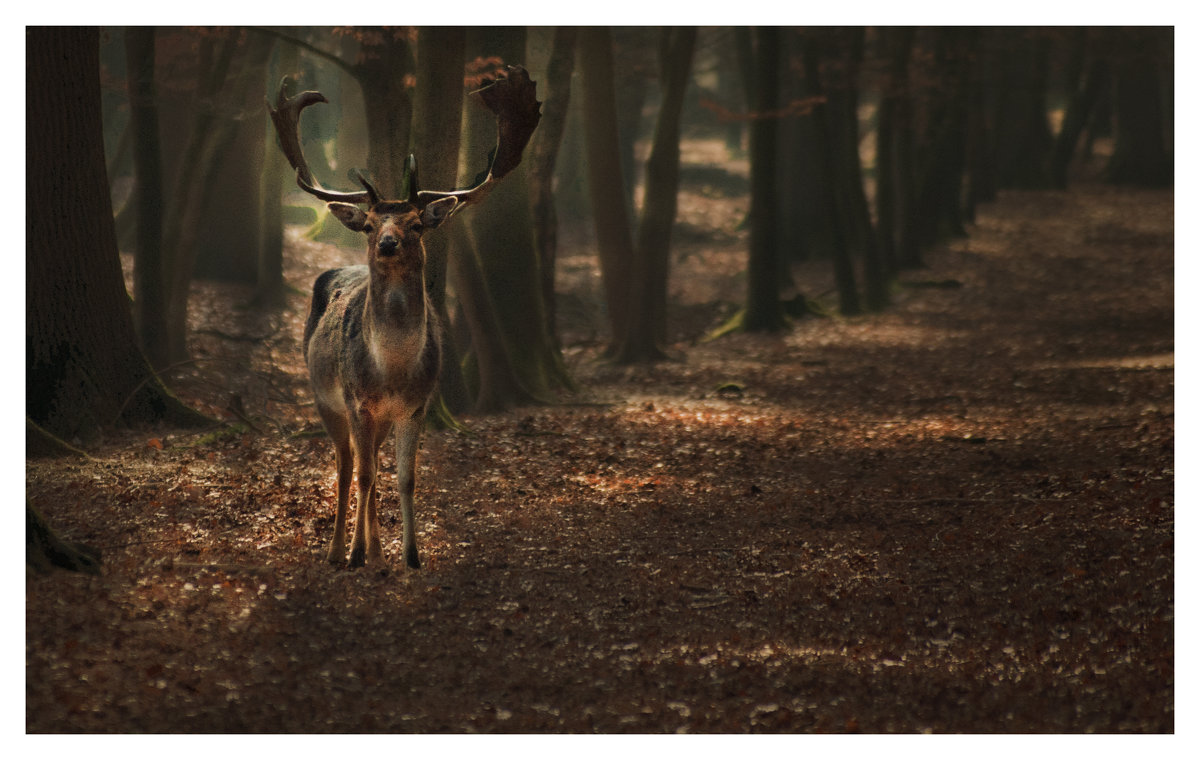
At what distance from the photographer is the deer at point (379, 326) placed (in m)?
6.63

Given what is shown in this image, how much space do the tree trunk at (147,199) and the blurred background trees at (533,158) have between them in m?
0.03

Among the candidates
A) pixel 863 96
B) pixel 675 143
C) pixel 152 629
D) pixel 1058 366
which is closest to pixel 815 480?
pixel 152 629

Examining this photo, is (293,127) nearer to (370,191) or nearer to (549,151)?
(370,191)

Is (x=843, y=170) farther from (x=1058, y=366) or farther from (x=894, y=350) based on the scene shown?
(x=1058, y=366)

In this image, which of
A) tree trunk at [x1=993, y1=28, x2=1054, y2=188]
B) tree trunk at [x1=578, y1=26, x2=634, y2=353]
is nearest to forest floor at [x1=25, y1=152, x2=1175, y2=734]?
tree trunk at [x1=578, y1=26, x2=634, y2=353]

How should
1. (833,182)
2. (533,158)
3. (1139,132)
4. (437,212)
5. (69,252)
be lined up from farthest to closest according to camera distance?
(1139,132) < (833,182) < (533,158) < (69,252) < (437,212)

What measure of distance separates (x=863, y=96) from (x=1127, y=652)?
38486 mm

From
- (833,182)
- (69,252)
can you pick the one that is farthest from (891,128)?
(69,252)

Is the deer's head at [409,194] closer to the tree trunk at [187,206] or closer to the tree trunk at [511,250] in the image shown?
the tree trunk at [511,250]

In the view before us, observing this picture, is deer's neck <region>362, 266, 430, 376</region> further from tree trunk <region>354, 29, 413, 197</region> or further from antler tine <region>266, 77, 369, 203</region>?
tree trunk <region>354, 29, 413, 197</region>

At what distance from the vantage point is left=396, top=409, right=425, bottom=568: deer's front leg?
7160 mm

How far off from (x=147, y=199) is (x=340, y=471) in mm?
7187

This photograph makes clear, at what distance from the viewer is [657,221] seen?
1761 cm

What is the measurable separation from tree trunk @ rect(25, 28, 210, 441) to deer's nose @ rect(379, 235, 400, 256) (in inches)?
178
